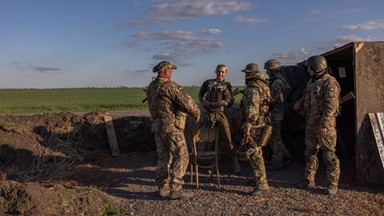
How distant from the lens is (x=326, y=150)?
25.0 feet

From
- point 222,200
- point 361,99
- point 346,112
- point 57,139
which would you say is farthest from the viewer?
point 57,139

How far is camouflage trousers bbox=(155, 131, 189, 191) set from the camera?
7.59 m

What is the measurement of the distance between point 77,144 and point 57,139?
54 cm

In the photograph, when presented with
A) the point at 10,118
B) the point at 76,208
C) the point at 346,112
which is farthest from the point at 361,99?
the point at 10,118

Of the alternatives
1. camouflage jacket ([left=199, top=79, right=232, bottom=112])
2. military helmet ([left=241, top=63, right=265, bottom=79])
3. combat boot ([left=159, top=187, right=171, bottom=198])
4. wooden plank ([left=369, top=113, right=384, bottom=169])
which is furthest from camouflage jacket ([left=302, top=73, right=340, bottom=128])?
combat boot ([left=159, top=187, right=171, bottom=198])

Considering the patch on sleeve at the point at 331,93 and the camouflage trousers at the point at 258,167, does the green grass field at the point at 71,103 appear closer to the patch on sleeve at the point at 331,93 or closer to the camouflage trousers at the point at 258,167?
the camouflage trousers at the point at 258,167

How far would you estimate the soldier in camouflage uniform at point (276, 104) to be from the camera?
9.20m

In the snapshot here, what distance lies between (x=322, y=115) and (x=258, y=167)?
144cm

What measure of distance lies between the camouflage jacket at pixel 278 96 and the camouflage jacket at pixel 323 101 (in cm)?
130

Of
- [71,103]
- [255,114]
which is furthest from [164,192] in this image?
[71,103]

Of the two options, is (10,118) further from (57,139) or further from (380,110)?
(380,110)

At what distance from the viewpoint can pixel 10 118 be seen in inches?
486

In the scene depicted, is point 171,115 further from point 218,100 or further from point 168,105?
point 218,100

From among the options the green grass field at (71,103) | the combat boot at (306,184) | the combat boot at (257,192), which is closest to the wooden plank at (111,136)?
the green grass field at (71,103)
